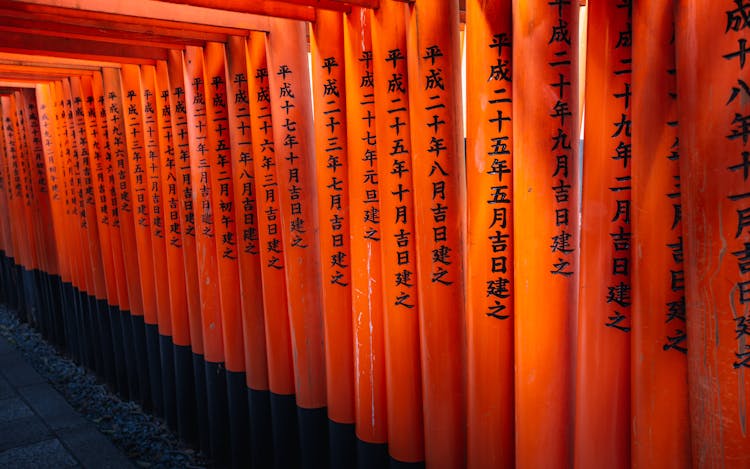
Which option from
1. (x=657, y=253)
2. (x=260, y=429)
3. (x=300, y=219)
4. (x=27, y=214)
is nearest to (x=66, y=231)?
(x=27, y=214)

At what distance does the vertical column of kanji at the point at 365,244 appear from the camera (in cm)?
330

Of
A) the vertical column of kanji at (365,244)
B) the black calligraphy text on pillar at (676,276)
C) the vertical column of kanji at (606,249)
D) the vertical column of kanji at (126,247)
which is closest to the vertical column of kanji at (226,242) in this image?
the vertical column of kanji at (365,244)

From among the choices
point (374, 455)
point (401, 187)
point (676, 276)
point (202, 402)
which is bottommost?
point (202, 402)

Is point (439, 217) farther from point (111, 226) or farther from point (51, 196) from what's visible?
point (51, 196)

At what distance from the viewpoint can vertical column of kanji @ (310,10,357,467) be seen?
348 centimetres

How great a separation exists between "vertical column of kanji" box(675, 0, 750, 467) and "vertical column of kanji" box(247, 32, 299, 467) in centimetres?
271

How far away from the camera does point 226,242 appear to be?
4586 millimetres

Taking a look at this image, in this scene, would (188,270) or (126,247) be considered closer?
(188,270)

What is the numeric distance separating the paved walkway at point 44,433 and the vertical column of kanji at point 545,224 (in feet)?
14.3

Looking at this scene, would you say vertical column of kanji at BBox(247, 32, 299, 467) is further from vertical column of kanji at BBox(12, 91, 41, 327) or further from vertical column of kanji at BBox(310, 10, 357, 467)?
vertical column of kanji at BBox(12, 91, 41, 327)

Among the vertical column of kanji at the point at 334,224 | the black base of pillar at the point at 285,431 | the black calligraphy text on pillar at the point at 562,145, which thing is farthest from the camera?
the black base of pillar at the point at 285,431

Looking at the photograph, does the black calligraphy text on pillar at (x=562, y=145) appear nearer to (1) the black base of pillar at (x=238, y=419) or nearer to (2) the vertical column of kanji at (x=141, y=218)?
(1) the black base of pillar at (x=238, y=419)

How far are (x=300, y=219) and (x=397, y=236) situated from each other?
0.94 m

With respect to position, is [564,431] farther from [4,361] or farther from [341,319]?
[4,361]
